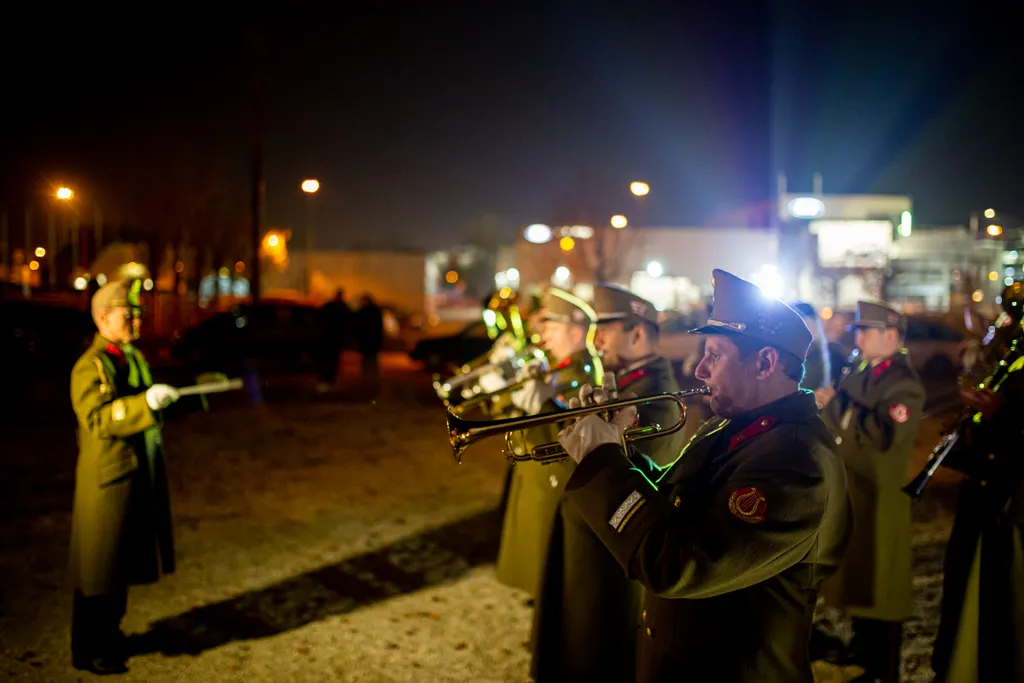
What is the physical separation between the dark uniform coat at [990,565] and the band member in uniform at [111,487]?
4075 mm

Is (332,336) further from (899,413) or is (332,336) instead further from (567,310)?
(899,413)

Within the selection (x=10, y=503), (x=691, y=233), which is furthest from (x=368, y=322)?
(x=691, y=233)

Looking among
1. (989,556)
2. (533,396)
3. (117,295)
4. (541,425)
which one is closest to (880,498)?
(989,556)

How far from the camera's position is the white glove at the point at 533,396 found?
17.3ft

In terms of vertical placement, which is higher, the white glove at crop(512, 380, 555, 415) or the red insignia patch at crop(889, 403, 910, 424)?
the white glove at crop(512, 380, 555, 415)

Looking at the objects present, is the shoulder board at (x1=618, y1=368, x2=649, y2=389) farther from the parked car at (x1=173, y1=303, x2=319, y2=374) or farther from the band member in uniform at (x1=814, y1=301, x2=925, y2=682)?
the parked car at (x1=173, y1=303, x2=319, y2=374)

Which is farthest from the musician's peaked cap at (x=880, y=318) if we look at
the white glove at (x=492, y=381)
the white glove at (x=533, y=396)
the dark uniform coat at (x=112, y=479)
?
the dark uniform coat at (x=112, y=479)

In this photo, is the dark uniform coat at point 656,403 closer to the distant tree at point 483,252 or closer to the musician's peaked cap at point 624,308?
the musician's peaked cap at point 624,308

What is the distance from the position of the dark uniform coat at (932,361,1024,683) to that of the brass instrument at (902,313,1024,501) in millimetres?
108

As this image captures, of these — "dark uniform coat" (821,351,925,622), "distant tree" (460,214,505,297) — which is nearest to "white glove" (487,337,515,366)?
"dark uniform coat" (821,351,925,622)

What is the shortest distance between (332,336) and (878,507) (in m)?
13.6

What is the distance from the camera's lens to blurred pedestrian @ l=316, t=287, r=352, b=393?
17.5m

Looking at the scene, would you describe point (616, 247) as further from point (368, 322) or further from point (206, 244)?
point (368, 322)

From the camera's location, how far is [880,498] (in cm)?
542
